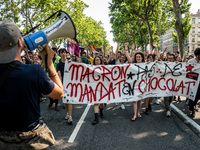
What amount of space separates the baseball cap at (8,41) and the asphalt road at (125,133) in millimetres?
2470

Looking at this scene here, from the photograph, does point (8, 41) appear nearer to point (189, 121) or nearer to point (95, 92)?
point (95, 92)

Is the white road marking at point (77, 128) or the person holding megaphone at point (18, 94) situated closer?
the person holding megaphone at point (18, 94)

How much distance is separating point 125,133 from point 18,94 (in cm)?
306

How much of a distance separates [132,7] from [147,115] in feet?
51.4

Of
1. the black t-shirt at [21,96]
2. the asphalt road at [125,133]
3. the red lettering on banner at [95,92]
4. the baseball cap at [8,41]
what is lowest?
the asphalt road at [125,133]

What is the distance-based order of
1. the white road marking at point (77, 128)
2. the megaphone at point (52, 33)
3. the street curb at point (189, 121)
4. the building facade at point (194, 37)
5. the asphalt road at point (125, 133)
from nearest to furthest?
the megaphone at point (52, 33) → the asphalt road at point (125, 133) → the white road marking at point (77, 128) → the street curb at point (189, 121) → the building facade at point (194, 37)

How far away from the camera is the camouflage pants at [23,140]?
50.0 inches

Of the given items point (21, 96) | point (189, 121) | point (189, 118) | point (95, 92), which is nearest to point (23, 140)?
point (21, 96)

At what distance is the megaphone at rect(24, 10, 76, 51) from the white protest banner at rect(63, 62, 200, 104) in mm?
2855

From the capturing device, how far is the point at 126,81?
5.11m

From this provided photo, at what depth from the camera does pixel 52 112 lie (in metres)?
5.61

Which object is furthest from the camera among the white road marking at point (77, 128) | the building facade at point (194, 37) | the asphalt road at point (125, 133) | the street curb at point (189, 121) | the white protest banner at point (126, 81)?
the building facade at point (194, 37)

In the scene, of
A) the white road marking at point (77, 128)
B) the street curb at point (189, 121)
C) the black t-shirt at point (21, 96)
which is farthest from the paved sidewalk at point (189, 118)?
the black t-shirt at point (21, 96)

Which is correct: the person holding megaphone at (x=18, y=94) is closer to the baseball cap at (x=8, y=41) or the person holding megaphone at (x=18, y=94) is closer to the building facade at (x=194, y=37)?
the baseball cap at (x=8, y=41)
